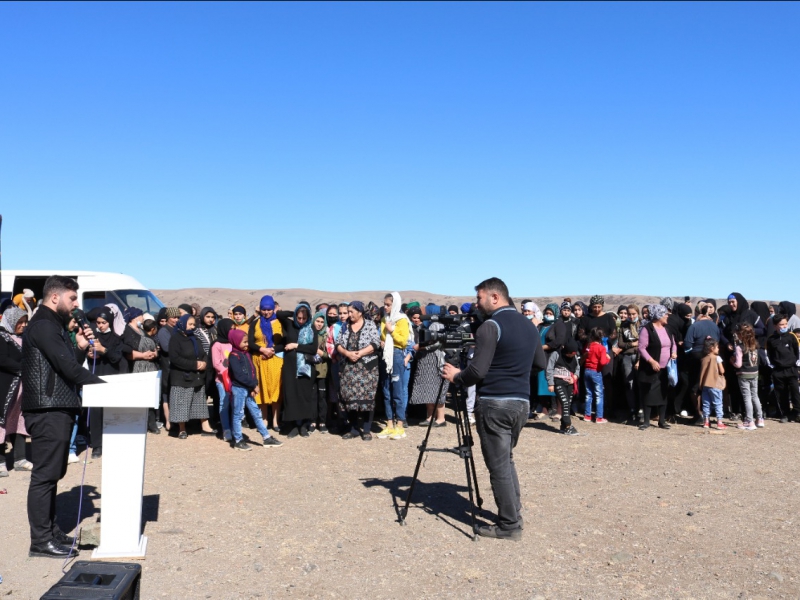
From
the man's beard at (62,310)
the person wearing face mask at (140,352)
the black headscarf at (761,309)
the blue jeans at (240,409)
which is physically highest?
the black headscarf at (761,309)

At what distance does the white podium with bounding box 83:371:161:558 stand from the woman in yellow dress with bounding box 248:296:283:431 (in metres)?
4.82

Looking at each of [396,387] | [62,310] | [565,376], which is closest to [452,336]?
[62,310]

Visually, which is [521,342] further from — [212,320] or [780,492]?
[212,320]

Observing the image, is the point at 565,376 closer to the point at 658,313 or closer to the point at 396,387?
the point at 658,313

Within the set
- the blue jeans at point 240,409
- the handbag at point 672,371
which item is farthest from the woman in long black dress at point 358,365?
the handbag at point 672,371

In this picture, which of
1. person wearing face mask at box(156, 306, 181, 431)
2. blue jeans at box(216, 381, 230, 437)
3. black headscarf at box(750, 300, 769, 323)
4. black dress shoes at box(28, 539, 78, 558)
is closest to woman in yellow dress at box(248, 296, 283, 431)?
blue jeans at box(216, 381, 230, 437)

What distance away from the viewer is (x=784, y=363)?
11.6 metres

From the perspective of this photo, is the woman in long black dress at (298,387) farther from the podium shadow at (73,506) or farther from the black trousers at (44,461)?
the black trousers at (44,461)

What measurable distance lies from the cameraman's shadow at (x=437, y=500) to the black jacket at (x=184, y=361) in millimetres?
3667

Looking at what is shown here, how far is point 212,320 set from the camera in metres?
11.1

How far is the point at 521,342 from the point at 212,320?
6659mm

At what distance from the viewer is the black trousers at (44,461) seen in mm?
5383

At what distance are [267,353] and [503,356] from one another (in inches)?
214

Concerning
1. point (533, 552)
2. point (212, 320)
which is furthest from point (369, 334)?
point (533, 552)
